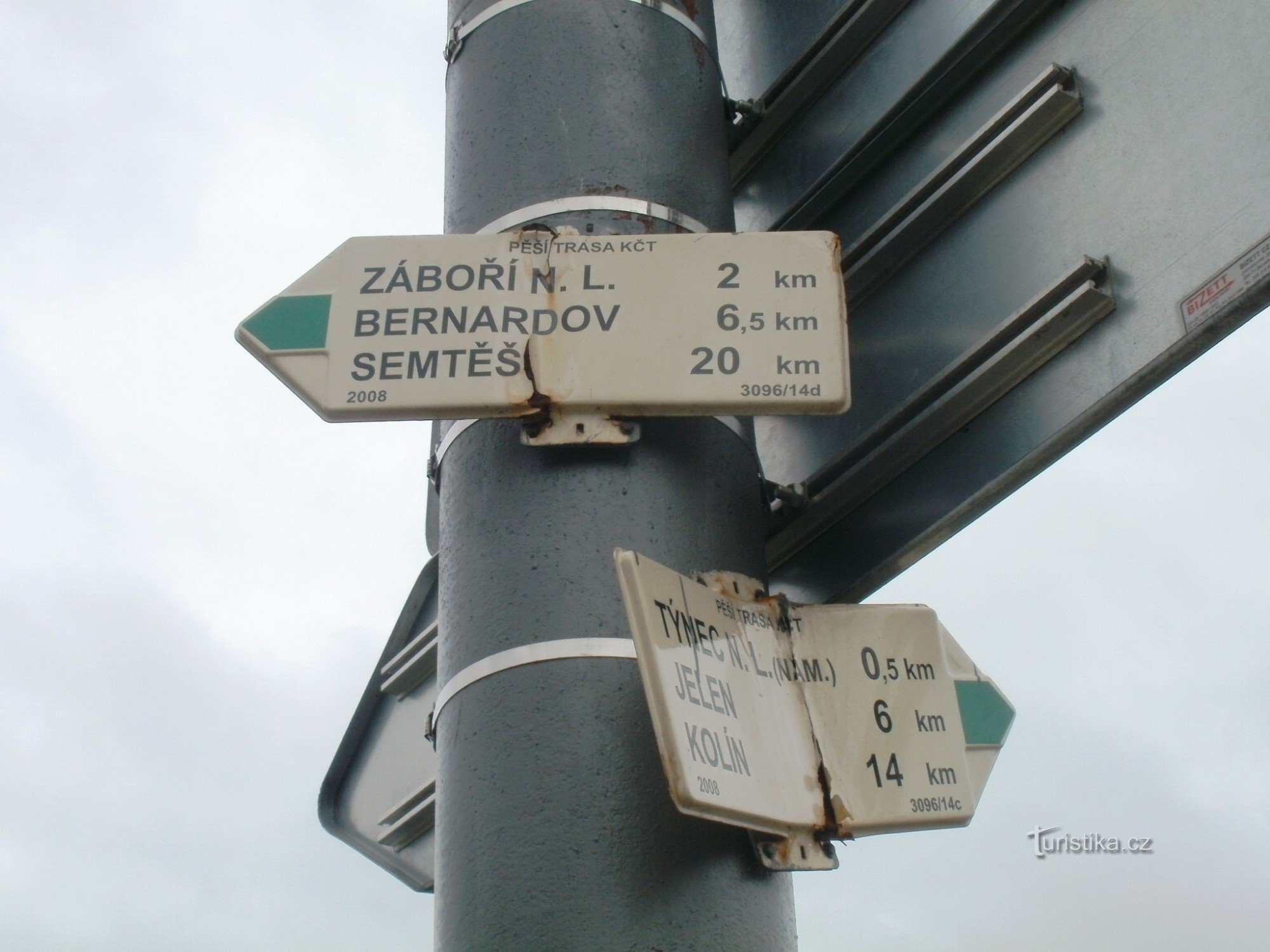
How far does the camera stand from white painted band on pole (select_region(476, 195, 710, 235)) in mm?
2744

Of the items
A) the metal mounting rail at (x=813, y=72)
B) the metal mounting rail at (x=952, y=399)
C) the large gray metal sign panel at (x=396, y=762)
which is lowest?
the large gray metal sign panel at (x=396, y=762)

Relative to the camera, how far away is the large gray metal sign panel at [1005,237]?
2.42 metres

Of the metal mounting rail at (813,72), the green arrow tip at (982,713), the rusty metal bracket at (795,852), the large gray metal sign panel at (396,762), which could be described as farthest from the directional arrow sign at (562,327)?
the large gray metal sign panel at (396,762)

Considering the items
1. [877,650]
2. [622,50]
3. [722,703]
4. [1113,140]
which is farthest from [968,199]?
[722,703]

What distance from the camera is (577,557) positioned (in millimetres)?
2432

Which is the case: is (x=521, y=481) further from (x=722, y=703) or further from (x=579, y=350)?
(x=722, y=703)

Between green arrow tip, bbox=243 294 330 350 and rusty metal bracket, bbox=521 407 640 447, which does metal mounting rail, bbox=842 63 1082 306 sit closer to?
rusty metal bracket, bbox=521 407 640 447

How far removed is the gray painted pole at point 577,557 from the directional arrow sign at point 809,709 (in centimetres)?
15

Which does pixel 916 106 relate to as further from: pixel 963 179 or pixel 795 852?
pixel 795 852

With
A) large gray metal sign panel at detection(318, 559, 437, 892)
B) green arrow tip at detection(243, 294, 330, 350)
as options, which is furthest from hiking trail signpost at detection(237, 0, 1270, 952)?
large gray metal sign panel at detection(318, 559, 437, 892)

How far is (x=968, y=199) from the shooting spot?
9.48 feet

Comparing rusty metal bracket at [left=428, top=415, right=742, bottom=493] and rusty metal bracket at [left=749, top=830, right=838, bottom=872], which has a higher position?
rusty metal bracket at [left=428, top=415, right=742, bottom=493]

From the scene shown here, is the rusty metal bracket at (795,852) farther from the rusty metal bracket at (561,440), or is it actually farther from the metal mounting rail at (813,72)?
the metal mounting rail at (813,72)

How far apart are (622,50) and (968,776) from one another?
1544 millimetres
